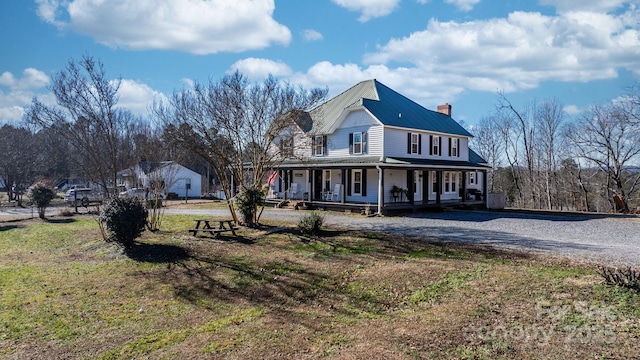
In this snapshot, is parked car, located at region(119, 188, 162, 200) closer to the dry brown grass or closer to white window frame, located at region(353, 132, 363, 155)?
the dry brown grass

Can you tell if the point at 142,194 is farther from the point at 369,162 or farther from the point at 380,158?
the point at 380,158

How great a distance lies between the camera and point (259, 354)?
5676 mm

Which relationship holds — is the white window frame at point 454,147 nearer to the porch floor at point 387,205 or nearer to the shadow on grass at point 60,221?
the porch floor at point 387,205

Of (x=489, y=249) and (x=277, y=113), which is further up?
(x=277, y=113)

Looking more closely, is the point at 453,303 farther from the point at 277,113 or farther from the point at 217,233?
the point at 277,113

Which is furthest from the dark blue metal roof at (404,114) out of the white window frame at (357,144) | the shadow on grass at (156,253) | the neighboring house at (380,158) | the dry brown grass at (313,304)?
the shadow on grass at (156,253)

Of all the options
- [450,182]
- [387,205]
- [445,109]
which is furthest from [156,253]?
[445,109]

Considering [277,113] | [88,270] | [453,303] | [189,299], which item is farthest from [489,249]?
[88,270]

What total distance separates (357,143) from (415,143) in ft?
12.9

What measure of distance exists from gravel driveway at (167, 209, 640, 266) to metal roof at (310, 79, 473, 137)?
297 inches

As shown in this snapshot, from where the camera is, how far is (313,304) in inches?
314

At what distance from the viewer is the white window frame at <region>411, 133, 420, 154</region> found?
87.1 feet

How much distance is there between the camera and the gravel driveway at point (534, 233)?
36.8 ft

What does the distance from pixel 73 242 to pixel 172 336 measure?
1071 cm
